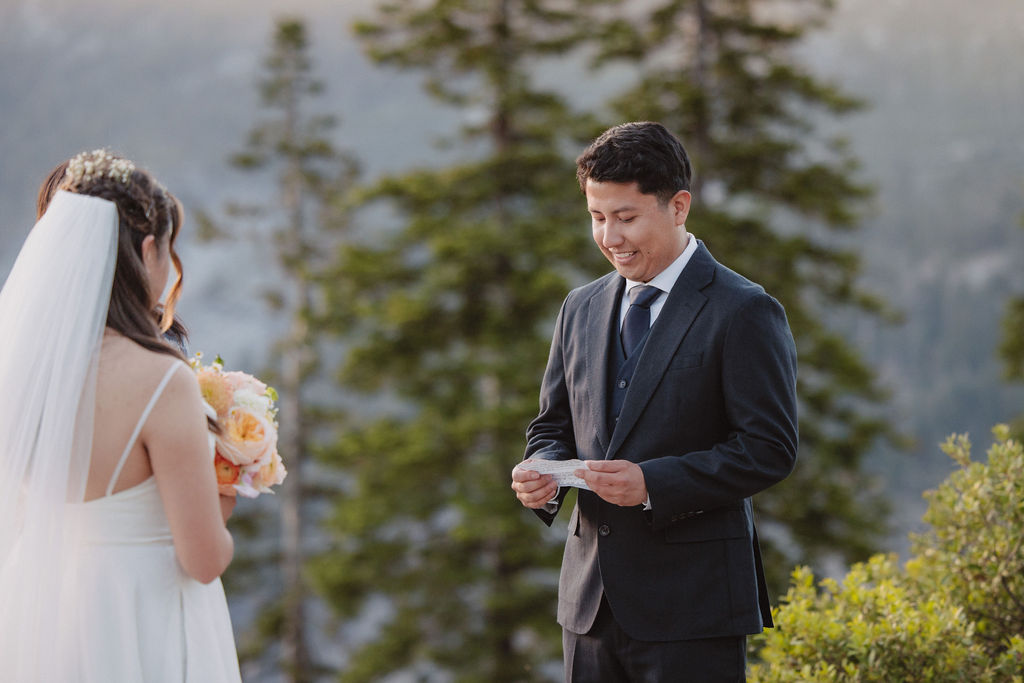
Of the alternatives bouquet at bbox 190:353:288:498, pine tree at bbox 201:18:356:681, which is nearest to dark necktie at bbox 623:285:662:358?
bouquet at bbox 190:353:288:498

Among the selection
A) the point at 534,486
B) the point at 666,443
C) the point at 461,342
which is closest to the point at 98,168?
the point at 534,486

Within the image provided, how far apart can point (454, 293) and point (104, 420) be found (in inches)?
494

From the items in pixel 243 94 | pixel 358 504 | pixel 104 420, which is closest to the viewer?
pixel 104 420

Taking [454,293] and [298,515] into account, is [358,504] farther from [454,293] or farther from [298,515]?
[298,515]

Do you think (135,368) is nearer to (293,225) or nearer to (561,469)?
(561,469)

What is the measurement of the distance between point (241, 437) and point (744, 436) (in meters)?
1.36

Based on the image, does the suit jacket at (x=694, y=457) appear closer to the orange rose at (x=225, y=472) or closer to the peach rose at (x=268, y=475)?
the peach rose at (x=268, y=475)

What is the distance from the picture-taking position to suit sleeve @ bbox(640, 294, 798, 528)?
94.3 inches

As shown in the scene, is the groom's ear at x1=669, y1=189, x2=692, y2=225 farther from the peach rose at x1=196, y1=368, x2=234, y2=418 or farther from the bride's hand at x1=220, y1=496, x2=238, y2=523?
the bride's hand at x1=220, y1=496, x2=238, y2=523

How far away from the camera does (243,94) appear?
74.5 meters

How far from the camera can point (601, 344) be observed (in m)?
2.72

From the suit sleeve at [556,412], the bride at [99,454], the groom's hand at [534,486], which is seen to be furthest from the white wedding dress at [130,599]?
the suit sleeve at [556,412]

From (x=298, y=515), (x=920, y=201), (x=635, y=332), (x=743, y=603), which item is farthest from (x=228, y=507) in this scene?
(x=920, y=201)

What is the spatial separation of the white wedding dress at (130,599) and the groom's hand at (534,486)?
950 millimetres
